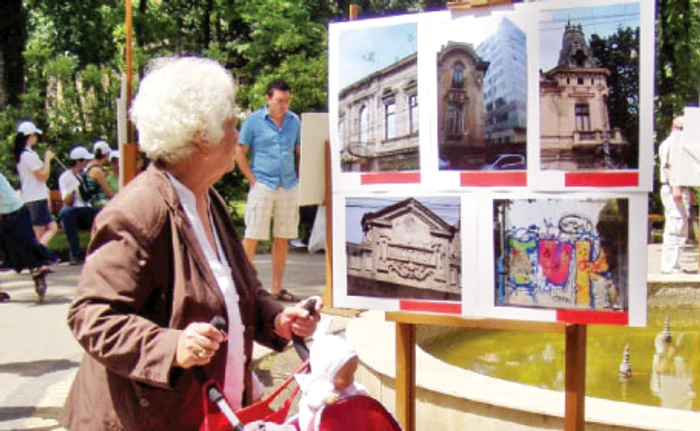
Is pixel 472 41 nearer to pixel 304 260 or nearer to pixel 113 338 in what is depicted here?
pixel 113 338

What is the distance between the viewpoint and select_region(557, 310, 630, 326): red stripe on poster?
11.2ft

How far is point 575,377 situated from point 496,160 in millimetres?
833

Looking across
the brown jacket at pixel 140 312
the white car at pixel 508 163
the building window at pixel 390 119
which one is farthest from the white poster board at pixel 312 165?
the brown jacket at pixel 140 312

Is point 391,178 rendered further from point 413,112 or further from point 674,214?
point 674,214

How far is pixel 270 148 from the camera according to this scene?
8516mm

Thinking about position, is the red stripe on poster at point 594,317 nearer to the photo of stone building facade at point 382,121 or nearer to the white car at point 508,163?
the white car at point 508,163

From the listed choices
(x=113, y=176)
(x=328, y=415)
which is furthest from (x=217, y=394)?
(x=113, y=176)

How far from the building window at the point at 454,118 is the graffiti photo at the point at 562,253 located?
1.02ft

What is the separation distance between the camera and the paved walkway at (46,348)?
5.83 meters

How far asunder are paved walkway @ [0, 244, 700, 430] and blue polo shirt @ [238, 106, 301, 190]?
1358mm

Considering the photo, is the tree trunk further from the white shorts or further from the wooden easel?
the wooden easel

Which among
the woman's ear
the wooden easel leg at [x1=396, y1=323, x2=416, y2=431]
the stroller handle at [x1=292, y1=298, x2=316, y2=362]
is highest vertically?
the woman's ear

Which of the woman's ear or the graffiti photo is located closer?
the woman's ear

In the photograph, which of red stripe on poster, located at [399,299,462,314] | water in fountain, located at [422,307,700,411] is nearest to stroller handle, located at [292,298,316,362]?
red stripe on poster, located at [399,299,462,314]
